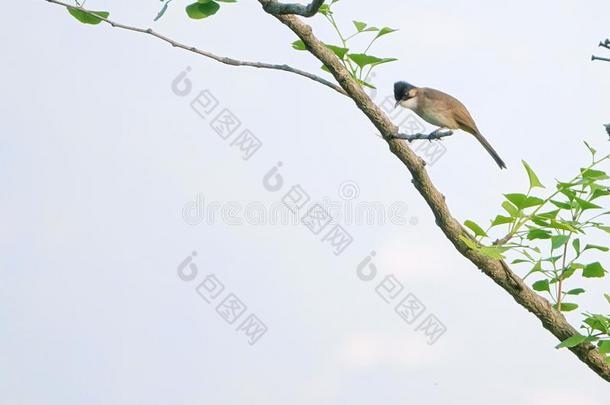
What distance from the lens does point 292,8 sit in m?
2.90

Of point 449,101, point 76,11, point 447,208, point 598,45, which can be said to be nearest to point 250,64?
point 76,11

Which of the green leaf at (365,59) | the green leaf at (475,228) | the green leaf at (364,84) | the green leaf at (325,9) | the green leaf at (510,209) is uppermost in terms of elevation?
the green leaf at (325,9)

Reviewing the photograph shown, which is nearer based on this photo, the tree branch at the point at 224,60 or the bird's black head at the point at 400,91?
the tree branch at the point at 224,60

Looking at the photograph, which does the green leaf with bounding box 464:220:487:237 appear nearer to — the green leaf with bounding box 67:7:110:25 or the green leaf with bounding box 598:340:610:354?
the green leaf with bounding box 598:340:610:354

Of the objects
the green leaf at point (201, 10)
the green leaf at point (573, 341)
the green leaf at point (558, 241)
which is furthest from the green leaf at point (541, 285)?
the green leaf at point (201, 10)

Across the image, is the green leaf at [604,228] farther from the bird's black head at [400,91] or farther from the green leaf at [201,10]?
the bird's black head at [400,91]

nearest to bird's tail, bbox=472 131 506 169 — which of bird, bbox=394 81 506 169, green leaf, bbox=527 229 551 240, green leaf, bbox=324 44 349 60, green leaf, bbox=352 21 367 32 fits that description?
bird, bbox=394 81 506 169

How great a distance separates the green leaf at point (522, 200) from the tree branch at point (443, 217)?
0.86 feet

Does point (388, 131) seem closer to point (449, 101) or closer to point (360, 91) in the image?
point (360, 91)

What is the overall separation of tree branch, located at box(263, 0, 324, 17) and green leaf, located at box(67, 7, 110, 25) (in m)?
0.76

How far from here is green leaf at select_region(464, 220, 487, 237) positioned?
135 inches

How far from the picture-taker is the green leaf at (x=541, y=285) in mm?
3619

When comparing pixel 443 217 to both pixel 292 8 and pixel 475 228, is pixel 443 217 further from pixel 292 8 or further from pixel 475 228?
pixel 292 8

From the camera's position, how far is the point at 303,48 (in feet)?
11.1
